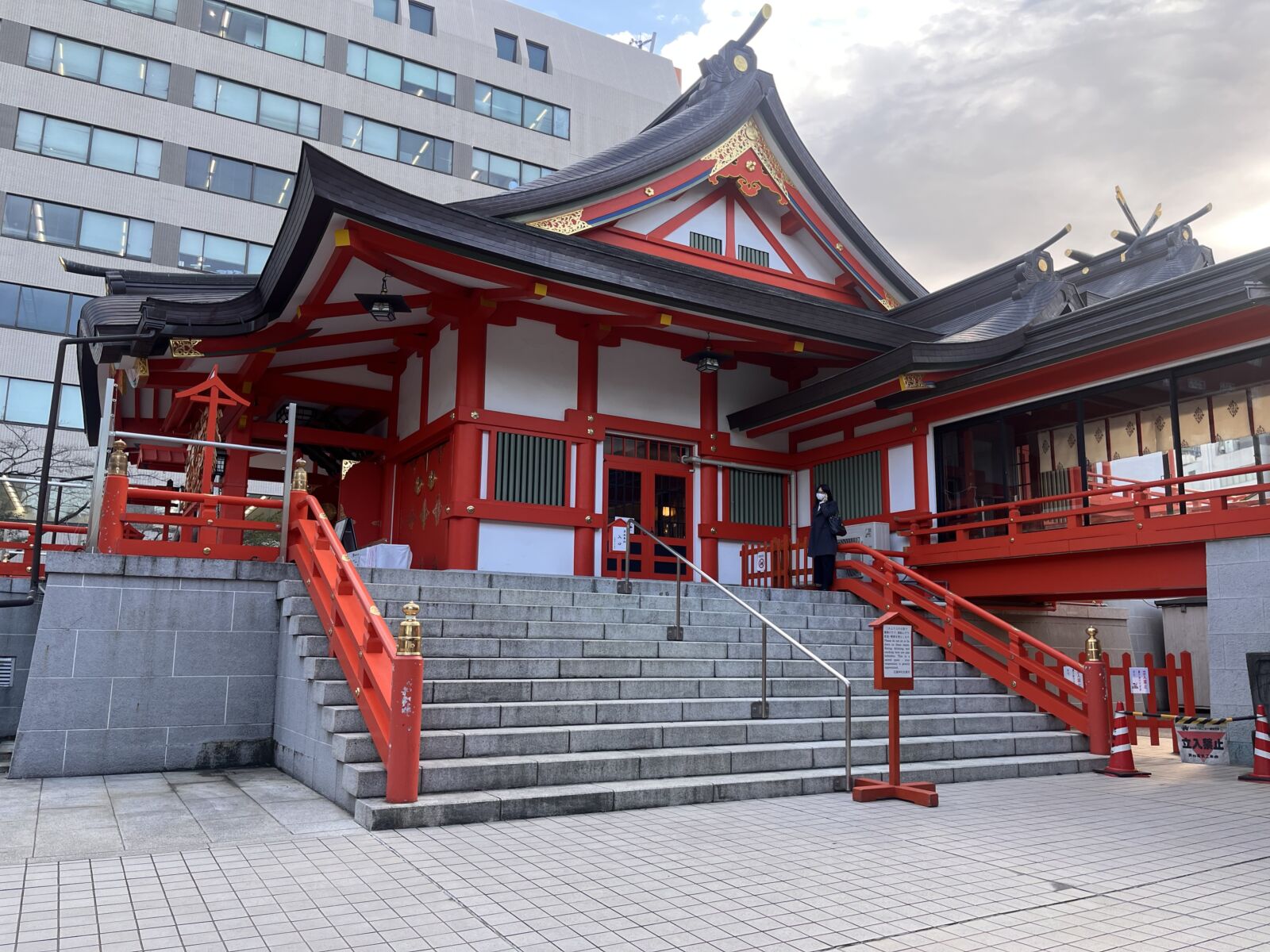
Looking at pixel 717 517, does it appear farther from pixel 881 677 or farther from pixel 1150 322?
pixel 881 677

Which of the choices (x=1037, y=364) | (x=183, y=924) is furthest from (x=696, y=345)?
(x=183, y=924)

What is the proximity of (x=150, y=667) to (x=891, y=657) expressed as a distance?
668cm

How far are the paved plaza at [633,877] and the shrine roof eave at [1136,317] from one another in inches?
229

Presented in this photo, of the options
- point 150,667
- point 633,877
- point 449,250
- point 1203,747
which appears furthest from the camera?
point 449,250

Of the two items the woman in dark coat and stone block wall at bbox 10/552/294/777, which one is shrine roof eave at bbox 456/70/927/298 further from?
stone block wall at bbox 10/552/294/777

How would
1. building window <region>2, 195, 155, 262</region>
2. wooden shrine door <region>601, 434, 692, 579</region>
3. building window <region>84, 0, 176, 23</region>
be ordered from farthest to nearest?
building window <region>84, 0, 176, 23</region> → building window <region>2, 195, 155, 262</region> → wooden shrine door <region>601, 434, 692, 579</region>

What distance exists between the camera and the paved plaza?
434cm

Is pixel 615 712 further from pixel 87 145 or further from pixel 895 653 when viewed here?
pixel 87 145

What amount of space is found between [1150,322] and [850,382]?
4060mm

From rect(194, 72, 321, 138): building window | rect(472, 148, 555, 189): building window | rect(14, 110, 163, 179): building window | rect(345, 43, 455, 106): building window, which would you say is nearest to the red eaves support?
rect(14, 110, 163, 179): building window

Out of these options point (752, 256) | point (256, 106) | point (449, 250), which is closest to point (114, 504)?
point (449, 250)

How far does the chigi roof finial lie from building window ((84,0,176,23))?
25741 mm

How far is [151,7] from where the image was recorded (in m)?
33.6

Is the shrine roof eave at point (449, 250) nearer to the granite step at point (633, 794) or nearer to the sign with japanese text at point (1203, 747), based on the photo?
the granite step at point (633, 794)
